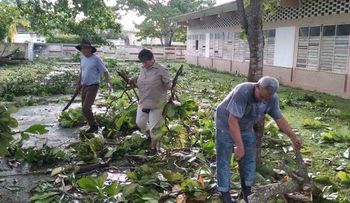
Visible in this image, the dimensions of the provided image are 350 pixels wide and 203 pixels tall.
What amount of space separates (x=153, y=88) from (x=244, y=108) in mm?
2367

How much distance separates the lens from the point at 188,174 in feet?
17.8

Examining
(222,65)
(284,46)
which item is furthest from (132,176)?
(222,65)

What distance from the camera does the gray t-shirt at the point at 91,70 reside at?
7621mm

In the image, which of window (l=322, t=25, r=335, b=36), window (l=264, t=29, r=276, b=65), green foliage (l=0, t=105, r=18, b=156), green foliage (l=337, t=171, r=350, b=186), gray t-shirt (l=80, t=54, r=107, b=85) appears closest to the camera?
green foliage (l=0, t=105, r=18, b=156)

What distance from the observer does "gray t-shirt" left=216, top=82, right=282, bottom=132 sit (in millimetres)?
3945

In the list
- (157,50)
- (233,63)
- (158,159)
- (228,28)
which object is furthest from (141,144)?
(157,50)

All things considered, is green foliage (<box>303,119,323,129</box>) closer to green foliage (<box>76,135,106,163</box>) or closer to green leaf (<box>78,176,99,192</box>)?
green foliage (<box>76,135,106,163</box>)

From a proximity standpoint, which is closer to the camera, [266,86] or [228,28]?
[266,86]

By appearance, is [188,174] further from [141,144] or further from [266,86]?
[266,86]

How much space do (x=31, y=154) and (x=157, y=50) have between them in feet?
110

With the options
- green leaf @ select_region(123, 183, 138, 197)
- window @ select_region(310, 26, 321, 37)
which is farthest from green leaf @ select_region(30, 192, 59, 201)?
window @ select_region(310, 26, 321, 37)

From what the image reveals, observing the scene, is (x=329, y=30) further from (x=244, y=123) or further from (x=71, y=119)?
(x=244, y=123)

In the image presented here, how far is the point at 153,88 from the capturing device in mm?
6098

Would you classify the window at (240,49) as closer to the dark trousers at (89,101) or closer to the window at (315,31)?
the window at (315,31)
